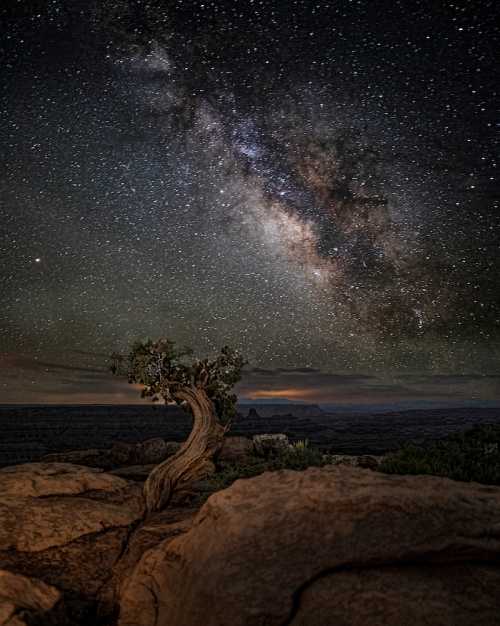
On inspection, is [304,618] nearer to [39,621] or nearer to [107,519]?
[39,621]

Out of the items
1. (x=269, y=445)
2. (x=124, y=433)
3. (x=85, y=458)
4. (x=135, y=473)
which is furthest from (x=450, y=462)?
(x=124, y=433)

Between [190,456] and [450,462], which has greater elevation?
A: [450,462]

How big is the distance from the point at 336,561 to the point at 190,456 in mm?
7937

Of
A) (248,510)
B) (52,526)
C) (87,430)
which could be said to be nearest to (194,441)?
(52,526)

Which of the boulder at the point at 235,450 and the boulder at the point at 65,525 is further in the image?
the boulder at the point at 235,450

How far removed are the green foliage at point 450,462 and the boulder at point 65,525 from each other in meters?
7.60

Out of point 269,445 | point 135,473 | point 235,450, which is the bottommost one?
point 235,450

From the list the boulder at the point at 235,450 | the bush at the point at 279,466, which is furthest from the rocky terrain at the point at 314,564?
the boulder at the point at 235,450

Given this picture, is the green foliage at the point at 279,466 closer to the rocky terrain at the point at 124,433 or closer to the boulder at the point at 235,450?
the boulder at the point at 235,450

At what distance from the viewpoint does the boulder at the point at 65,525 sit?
8.64 metres

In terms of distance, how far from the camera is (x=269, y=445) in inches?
893

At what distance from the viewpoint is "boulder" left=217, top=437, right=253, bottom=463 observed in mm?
24547

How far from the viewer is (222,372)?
43.4 ft

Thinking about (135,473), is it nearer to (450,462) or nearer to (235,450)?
(235,450)
